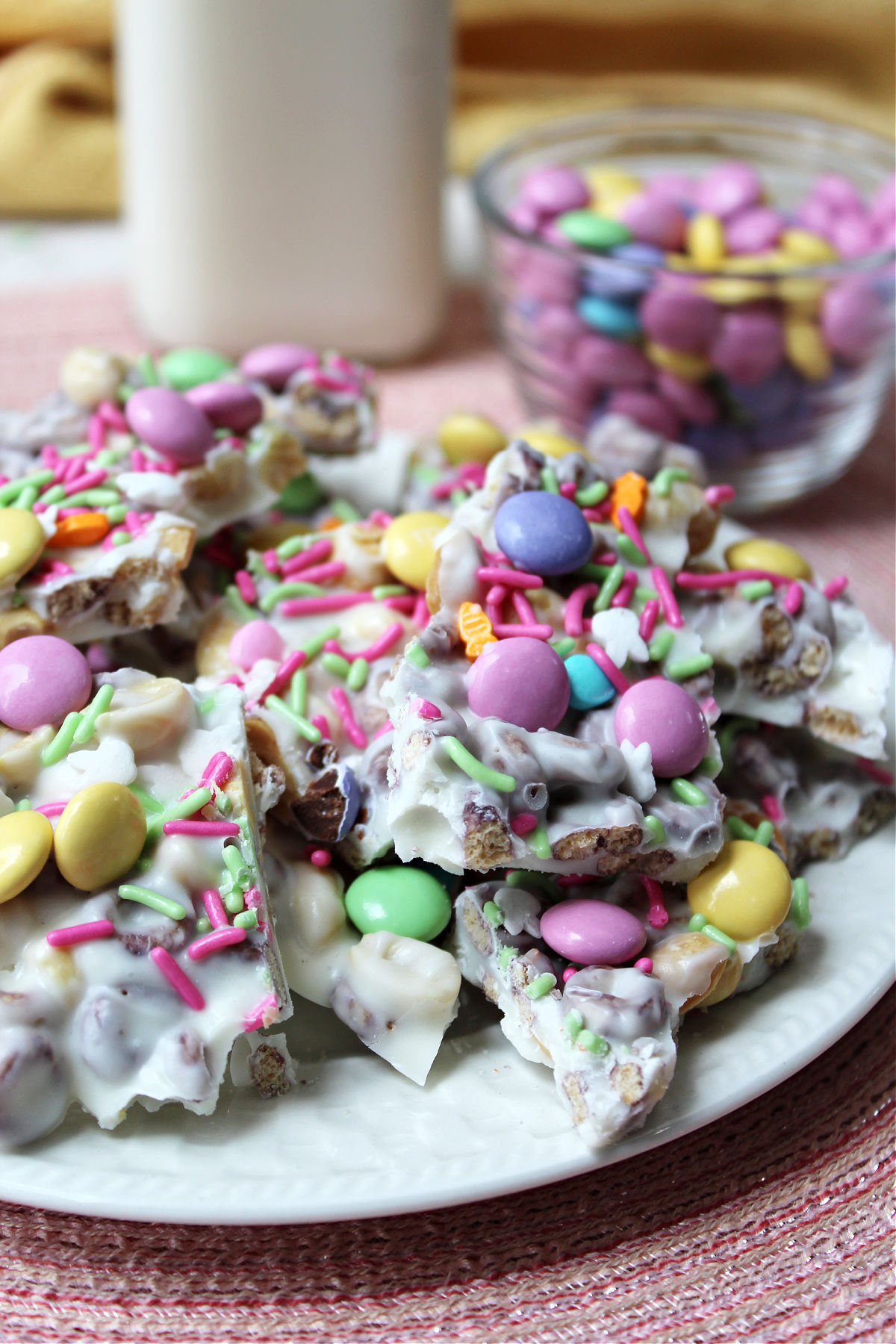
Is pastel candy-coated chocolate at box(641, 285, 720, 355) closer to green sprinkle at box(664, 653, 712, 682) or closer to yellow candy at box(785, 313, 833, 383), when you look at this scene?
yellow candy at box(785, 313, 833, 383)

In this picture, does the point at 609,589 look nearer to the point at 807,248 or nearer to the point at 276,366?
the point at 276,366

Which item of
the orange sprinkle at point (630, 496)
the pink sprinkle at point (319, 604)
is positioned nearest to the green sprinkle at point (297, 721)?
the pink sprinkle at point (319, 604)

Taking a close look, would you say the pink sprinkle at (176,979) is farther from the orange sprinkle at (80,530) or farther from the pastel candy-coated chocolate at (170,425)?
the pastel candy-coated chocolate at (170,425)

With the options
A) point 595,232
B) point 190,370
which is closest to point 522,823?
point 190,370

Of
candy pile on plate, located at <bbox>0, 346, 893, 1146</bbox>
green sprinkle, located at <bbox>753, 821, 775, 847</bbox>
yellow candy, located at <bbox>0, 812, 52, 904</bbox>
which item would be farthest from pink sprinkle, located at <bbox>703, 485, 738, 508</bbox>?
yellow candy, located at <bbox>0, 812, 52, 904</bbox>

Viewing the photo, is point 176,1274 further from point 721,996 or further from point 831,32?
point 831,32

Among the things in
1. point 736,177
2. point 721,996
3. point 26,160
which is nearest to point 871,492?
point 736,177
